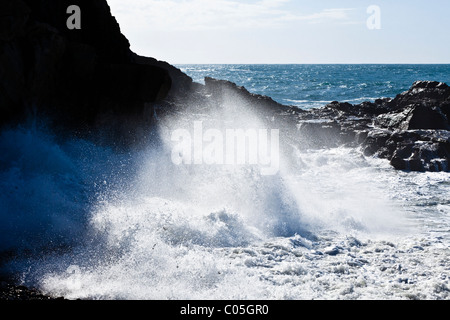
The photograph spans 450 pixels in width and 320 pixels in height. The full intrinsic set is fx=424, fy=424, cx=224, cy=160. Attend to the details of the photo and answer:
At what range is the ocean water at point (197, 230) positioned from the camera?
6.80 meters

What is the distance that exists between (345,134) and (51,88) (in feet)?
50.1

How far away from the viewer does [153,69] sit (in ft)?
39.0

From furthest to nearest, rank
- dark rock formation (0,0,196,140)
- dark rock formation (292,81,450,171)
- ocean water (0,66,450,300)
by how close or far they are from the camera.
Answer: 1. dark rock formation (292,81,450,171)
2. dark rock formation (0,0,196,140)
3. ocean water (0,66,450,300)

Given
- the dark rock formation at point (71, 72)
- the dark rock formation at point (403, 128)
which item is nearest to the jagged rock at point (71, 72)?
the dark rock formation at point (71, 72)

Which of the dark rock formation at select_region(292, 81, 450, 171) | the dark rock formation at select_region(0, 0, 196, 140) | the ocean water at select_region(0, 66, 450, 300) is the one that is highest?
the dark rock formation at select_region(0, 0, 196, 140)

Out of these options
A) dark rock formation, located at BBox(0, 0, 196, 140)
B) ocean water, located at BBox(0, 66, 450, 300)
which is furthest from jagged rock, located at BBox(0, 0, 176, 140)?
ocean water, located at BBox(0, 66, 450, 300)

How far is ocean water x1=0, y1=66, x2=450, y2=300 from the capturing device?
6797 mm

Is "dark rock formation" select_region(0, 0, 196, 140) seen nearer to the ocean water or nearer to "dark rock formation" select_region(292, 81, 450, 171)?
the ocean water

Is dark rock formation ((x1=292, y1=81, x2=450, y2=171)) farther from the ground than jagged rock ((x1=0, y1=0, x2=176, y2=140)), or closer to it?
closer to it

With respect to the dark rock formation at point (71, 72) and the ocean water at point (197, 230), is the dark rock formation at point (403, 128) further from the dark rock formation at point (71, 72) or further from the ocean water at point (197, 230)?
the dark rock formation at point (71, 72)

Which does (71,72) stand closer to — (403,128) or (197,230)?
(197,230)

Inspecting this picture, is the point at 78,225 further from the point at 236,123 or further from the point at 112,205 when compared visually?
the point at 236,123

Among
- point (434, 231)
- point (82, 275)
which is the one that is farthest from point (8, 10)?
point (434, 231)

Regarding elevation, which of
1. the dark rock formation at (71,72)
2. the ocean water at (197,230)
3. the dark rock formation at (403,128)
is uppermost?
the dark rock formation at (71,72)
